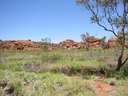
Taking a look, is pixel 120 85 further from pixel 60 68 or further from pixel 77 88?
pixel 60 68

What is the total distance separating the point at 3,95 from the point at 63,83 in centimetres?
291

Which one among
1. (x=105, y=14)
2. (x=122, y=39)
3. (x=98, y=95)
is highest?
(x=105, y=14)

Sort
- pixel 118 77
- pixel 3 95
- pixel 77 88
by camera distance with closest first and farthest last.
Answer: pixel 3 95, pixel 77 88, pixel 118 77

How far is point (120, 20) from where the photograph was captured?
22.4 meters

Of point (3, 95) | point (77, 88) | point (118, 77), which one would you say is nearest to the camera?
point (3, 95)

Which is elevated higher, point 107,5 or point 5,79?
point 107,5

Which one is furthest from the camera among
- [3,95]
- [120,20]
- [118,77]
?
[120,20]

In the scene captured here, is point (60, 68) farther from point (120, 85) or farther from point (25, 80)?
point (25, 80)

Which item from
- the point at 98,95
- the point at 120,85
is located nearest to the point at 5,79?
the point at 98,95

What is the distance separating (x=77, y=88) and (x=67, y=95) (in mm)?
808

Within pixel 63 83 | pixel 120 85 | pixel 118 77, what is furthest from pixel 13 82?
pixel 118 77

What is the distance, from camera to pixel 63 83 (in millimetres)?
14219

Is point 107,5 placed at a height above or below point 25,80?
above

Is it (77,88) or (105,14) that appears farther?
(105,14)
